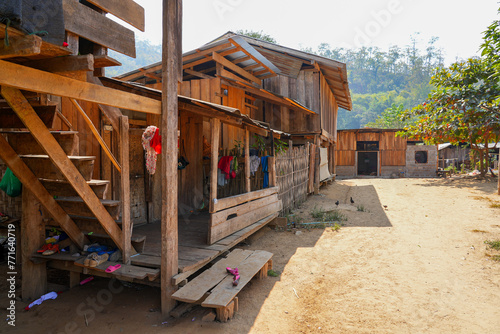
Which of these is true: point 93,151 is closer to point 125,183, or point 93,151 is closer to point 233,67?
point 125,183

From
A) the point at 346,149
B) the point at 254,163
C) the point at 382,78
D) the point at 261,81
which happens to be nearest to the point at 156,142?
the point at 254,163

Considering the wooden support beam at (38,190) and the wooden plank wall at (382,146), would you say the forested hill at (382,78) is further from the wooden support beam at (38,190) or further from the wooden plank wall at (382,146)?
the wooden support beam at (38,190)

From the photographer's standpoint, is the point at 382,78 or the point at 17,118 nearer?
the point at 17,118

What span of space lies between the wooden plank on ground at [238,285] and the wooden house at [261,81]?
4.32 meters

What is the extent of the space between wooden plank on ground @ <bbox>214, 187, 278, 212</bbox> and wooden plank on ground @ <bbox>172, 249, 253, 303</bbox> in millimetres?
854

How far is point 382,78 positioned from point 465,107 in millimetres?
72203

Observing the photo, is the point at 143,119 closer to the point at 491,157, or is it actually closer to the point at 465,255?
the point at 465,255

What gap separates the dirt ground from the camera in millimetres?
3592

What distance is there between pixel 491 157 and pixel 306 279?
2806 cm

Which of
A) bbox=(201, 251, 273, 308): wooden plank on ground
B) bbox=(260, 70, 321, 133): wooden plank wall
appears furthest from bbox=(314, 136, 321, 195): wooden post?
bbox=(201, 251, 273, 308): wooden plank on ground

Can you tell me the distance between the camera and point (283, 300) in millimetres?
4242

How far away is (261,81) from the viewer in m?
11.9

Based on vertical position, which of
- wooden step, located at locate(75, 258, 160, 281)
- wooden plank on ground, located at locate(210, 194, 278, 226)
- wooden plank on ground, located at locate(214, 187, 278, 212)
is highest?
wooden plank on ground, located at locate(214, 187, 278, 212)

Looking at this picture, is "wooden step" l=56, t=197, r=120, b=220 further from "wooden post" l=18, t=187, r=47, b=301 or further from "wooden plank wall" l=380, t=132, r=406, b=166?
"wooden plank wall" l=380, t=132, r=406, b=166
